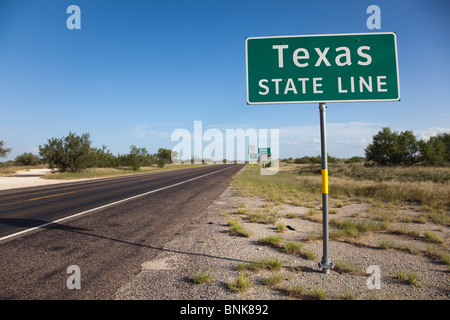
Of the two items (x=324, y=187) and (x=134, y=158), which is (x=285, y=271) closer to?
(x=324, y=187)

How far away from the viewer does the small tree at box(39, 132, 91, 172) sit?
3353 centimetres

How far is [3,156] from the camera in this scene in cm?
3725

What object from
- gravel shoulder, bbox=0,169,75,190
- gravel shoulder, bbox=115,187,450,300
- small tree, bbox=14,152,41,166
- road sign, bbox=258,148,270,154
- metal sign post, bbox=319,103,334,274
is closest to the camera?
gravel shoulder, bbox=115,187,450,300

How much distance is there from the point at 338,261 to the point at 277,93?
285 centimetres

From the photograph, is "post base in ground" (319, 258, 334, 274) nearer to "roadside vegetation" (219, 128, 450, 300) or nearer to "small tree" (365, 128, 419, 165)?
"roadside vegetation" (219, 128, 450, 300)

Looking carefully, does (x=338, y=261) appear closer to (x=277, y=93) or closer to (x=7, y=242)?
(x=277, y=93)

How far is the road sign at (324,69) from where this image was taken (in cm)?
339

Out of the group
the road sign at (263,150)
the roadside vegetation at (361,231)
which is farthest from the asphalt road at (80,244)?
the road sign at (263,150)

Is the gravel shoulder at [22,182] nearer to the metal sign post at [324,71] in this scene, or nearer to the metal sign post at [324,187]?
the metal sign post at [324,71]

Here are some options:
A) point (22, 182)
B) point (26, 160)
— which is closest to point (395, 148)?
point (22, 182)

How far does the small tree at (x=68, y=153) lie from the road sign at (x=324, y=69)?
38.2 m

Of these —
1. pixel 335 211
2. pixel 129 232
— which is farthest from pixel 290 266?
pixel 335 211

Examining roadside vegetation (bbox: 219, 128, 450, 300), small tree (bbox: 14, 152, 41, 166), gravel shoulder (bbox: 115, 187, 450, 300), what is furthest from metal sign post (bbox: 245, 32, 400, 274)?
small tree (bbox: 14, 152, 41, 166)

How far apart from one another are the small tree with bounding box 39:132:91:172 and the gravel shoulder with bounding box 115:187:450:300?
118 ft
